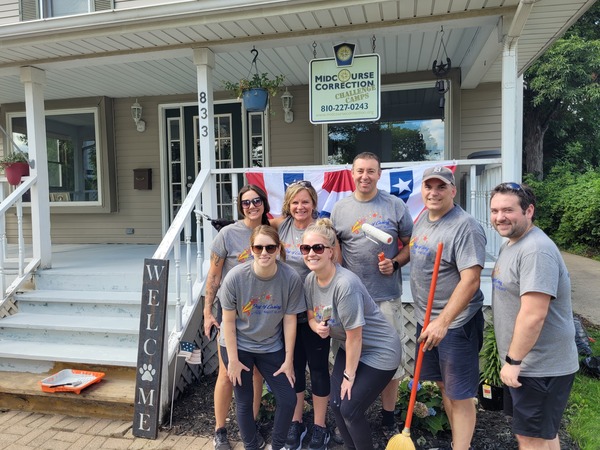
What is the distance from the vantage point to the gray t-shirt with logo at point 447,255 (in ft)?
6.81

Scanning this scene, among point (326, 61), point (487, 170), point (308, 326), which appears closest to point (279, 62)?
point (326, 61)

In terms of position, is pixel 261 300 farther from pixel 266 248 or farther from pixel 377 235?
pixel 377 235

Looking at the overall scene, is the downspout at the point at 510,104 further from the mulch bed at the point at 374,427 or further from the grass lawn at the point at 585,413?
the mulch bed at the point at 374,427

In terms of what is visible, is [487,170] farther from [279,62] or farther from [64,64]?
[64,64]

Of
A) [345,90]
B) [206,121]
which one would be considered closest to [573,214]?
[345,90]

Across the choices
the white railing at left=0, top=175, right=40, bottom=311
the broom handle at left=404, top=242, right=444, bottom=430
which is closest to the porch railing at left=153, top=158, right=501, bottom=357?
the white railing at left=0, top=175, right=40, bottom=311

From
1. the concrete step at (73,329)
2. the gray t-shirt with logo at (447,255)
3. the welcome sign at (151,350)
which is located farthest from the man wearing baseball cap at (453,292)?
the concrete step at (73,329)

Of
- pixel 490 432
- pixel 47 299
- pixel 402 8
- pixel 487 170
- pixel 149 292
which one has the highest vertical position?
pixel 402 8

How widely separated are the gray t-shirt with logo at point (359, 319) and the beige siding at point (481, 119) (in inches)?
155

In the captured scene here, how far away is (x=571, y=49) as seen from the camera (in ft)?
44.8

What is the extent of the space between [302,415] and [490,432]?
117 centimetres

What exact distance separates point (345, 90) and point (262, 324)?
2.32m

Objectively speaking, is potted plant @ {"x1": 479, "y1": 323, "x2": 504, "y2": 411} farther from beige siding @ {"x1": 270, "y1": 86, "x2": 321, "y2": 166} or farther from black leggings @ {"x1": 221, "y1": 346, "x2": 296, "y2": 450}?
beige siding @ {"x1": 270, "y1": 86, "x2": 321, "y2": 166}

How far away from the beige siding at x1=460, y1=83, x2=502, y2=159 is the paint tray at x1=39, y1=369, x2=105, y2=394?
4.70 metres
